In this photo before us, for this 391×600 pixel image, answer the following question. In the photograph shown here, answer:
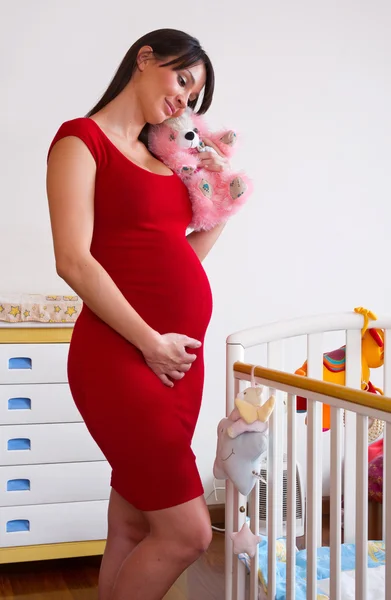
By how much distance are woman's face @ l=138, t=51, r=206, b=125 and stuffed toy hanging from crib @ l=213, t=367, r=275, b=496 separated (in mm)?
491

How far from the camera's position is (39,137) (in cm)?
238

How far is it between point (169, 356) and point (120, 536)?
1.21 feet

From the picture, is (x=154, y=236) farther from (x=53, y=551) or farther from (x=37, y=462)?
(x=53, y=551)

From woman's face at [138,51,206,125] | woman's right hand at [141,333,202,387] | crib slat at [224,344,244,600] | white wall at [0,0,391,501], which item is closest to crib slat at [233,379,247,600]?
crib slat at [224,344,244,600]

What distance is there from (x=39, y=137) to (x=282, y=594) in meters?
1.64

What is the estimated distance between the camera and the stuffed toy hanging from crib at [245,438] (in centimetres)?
126

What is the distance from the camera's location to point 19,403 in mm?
2023

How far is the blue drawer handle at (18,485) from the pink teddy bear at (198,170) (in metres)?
1.04

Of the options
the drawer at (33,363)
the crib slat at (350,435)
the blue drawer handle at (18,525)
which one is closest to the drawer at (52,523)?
the blue drawer handle at (18,525)

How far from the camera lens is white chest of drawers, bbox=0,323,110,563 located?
6.55 feet

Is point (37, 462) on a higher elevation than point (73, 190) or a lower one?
lower

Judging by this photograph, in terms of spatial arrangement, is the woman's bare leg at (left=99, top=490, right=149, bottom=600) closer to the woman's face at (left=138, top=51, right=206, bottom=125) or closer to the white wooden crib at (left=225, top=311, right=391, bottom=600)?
the white wooden crib at (left=225, top=311, right=391, bottom=600)

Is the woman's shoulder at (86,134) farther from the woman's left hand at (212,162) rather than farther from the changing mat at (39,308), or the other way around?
the changing mat at (39,308)

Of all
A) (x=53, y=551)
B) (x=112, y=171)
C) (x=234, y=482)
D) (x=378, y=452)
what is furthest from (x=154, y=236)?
(x=378, y=452)
